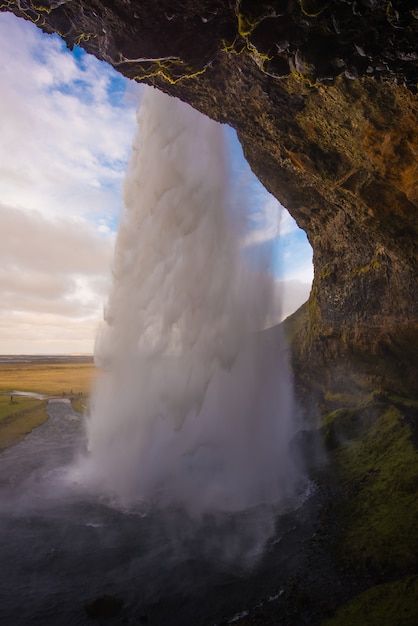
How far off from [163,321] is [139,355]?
4.05 metres

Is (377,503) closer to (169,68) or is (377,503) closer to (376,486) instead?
(376,486)

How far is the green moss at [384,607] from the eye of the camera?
29.2 feet

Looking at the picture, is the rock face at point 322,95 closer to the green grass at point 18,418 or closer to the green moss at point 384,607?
the green moss at point 384,607

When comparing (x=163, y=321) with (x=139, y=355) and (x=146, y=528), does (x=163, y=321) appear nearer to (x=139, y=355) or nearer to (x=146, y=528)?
(x=139, y=355)

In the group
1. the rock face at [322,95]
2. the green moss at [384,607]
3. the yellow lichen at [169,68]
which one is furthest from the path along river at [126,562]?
the yellow lichen at [169,68]

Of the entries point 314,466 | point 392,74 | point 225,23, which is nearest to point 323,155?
point 392,74

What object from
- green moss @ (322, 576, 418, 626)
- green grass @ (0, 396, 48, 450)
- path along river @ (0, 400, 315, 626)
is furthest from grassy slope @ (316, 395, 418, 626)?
green grass @ (0, 396, 48, 450)

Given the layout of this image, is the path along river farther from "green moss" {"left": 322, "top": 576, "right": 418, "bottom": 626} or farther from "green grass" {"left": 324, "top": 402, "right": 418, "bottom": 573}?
"green moss" {"left": 322, "top": 576, "right": 418, "bottom": 626}

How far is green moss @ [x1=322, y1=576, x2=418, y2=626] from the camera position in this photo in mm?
8914

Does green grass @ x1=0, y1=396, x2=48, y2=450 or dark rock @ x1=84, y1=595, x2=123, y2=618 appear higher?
dark rock @ x1=84, y1=595, x2=123, y2=618

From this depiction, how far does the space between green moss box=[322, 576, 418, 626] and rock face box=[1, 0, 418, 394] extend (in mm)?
12738

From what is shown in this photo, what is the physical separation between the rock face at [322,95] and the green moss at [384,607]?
12.7 metres

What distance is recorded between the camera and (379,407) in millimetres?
22766

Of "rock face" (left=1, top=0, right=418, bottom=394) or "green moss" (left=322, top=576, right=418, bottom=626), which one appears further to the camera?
"green moss" (left=322, top=576, right=418, bottom=626)
